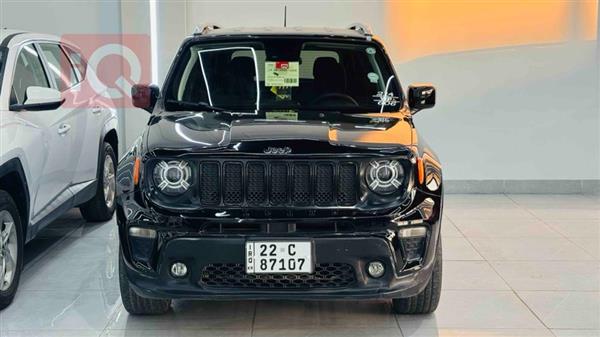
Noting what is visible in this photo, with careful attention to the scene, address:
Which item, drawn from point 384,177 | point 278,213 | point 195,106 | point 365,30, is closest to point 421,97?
point 365,30

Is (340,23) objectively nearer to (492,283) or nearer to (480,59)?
(480,59)

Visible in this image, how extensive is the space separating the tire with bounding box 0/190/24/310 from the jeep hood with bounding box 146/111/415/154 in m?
0.91

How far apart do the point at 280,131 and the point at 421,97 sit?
1.20m

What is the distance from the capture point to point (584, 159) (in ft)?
24.7

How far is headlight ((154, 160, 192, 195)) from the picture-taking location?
3523mm

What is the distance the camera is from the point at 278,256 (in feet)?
11.2

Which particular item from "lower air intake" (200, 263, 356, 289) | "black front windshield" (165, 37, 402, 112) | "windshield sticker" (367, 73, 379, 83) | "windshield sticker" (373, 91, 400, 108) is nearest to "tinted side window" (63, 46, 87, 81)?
"black front windshield" (165, 37, 402, 112)

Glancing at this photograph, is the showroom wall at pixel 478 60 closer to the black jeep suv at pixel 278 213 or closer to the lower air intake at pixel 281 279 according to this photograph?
the black jeep suv at pixel 278 213

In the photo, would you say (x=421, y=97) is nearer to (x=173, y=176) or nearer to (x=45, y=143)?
(x=173, y=176)

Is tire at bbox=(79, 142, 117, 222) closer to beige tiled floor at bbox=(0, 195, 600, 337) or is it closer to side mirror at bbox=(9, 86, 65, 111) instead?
beige tiled floor at bbox=(0, 195, 600, 337)

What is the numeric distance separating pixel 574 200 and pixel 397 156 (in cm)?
434

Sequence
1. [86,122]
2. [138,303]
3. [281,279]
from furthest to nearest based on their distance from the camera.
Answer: [86,122]
[138,303]
[281,279]

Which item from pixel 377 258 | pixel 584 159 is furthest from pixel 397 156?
pixel 584 159

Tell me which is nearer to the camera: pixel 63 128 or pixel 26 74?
pixel 26 74
